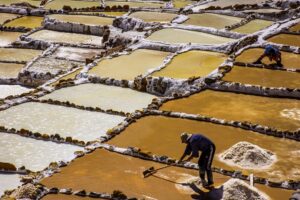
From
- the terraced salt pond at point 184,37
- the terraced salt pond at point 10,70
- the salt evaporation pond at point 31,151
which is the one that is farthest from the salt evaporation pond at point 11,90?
the salt evaporation pond at point 31,151

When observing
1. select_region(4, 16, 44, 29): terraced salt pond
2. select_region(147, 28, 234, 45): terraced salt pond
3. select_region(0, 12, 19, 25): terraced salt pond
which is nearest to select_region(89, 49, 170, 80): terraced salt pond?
select_region(147, 28, 234, 45): terraced salt pond

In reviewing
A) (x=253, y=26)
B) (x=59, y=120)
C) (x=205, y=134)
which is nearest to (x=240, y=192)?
(x=205, y=134)

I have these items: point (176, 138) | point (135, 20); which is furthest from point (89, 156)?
point (135, 20)

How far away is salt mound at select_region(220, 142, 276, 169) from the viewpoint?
1168 centimetres

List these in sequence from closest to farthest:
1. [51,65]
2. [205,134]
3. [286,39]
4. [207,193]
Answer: [207,193], [205,134], [286,39], [51,65]

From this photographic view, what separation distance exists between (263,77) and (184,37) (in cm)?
550

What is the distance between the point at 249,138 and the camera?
13.2m

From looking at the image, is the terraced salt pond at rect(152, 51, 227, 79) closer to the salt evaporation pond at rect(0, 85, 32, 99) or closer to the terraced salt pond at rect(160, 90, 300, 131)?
the terraced salt pond at rect(160, 90, 300, 131)

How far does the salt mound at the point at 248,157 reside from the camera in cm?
1168

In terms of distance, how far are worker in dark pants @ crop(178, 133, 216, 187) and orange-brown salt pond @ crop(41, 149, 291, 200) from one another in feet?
0.87

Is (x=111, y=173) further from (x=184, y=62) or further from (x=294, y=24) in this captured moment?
(x=294, y=24)

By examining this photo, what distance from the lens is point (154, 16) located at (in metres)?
26.7

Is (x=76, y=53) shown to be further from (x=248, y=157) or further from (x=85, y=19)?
(x=248, y=157)

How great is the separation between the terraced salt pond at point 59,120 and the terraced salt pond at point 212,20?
32.1 feet
